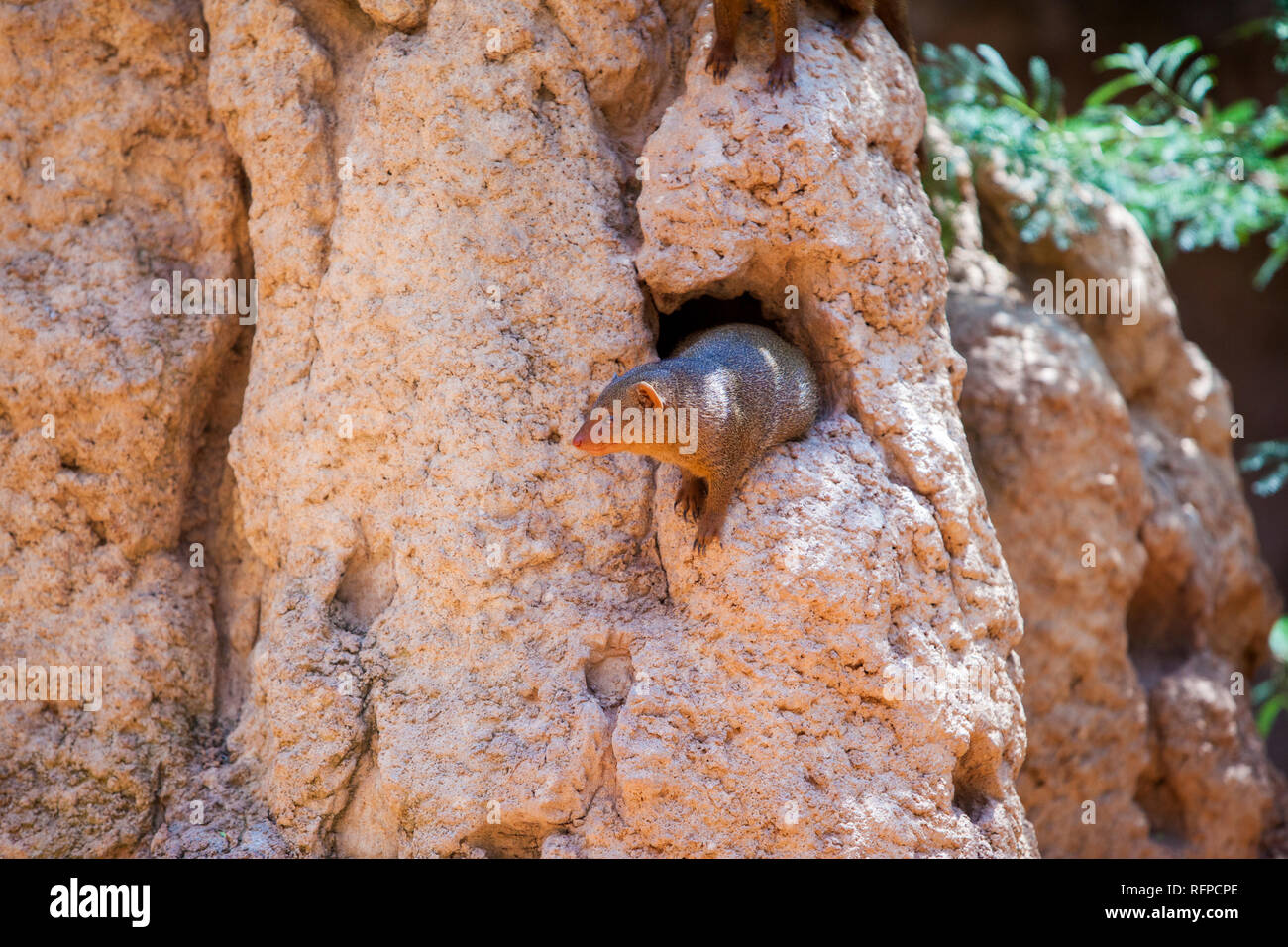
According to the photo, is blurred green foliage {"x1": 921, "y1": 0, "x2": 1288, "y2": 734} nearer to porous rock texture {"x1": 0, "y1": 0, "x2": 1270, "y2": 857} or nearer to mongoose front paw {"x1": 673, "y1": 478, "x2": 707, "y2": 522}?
porous rock texture {"x1": 0, "y1": 0, "x2": 1270, "y2": 857}

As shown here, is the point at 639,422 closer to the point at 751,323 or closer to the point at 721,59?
the point at 751,323

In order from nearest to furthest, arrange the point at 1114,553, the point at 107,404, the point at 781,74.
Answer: the point at 781,74, the point at 107,404, the point at 1114,553

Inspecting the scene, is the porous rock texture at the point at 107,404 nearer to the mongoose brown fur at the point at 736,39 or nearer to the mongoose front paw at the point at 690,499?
the mongoose front paw at the point at 690,499

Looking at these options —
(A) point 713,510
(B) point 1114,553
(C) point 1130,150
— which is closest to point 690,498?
(A) point 713,510

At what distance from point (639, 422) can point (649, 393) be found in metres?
0.10

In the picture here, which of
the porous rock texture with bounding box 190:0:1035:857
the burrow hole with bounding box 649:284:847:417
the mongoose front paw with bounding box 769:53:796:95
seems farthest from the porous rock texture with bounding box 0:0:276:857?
the mongoose front paw with bounding box 769:53:796:95

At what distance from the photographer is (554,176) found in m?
4.17

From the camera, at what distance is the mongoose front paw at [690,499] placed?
395 centimetres

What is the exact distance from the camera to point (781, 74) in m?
4.09

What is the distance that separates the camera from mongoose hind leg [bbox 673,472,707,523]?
3.95 meters
